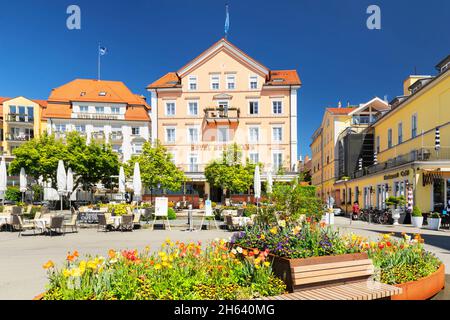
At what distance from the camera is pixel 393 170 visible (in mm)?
25812

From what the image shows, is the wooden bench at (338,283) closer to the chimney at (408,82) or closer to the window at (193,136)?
the window at (193,136)

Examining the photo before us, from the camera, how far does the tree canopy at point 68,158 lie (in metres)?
35.7

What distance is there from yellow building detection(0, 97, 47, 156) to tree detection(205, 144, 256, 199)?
32804mm

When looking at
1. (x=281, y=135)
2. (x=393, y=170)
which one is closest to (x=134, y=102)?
(x=281, y=135)

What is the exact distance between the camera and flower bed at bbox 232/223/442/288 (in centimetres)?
535

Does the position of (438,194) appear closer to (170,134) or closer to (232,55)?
(232,55)

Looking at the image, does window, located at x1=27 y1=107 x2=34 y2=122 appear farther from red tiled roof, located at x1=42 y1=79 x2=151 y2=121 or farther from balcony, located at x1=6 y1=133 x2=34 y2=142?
red tiled roof, located at x1=42 y1=79 x2=151 y2=121

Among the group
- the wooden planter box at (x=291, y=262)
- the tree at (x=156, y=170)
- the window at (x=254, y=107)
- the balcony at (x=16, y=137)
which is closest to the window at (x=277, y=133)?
the window at (x=254, y=107)

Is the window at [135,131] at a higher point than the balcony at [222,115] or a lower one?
lower

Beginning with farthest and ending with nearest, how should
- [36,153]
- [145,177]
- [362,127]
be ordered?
1. [362,127]
2. [36,153]
3. [145,177]

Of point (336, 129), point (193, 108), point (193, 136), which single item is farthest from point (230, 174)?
point (336, 129)

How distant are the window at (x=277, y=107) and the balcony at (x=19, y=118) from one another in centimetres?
3832

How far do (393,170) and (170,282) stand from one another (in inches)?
992
